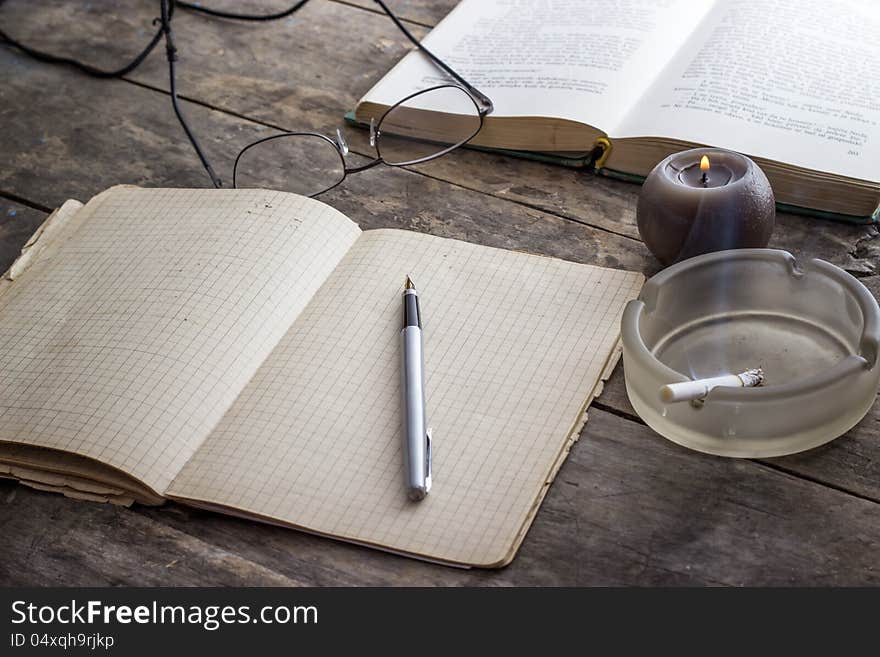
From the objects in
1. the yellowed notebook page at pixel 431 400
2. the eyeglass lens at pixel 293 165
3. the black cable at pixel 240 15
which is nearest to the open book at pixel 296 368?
the yellowed notebook page at pixel 431 400

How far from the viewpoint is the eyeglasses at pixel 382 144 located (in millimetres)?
1053

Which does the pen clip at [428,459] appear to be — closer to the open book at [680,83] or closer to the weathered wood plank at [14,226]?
the open book at [680,83]

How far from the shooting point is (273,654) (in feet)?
2.05

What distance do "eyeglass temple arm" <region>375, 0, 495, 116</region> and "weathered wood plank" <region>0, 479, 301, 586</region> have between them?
0.55 meters

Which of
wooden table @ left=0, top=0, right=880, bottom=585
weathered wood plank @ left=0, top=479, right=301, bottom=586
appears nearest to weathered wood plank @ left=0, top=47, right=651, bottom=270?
wooden table @ left=0, top=0, right=880, bottom=585

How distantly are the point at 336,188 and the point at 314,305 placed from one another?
8.6 inches

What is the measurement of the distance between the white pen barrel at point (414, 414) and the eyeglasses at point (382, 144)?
0.30 m

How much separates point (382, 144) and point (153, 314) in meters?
0.34

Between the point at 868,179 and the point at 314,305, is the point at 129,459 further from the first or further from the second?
the point at 868,179

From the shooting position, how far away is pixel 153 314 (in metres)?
0.84

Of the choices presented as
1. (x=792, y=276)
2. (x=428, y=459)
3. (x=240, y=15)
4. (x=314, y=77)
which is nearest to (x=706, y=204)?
(x=792, y=276)

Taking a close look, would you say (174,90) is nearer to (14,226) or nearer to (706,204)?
(14,226)

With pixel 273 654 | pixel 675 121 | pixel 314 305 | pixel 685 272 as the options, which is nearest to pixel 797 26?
pixel 675 121

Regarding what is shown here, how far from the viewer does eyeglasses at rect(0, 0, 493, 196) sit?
1.05 meters
